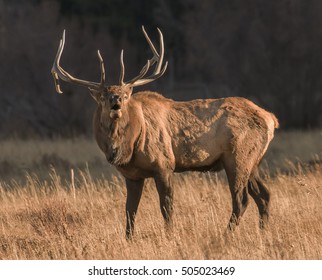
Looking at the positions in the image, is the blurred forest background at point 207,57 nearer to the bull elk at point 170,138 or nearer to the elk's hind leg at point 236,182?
the bull elk at point 170,138

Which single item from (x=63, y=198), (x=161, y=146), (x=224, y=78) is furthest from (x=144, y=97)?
(x=224, y=78)

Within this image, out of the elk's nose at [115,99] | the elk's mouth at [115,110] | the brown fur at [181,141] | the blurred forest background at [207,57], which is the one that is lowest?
the blurred forest background at [207,57]

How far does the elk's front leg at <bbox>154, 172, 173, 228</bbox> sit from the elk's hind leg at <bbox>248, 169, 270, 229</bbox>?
3.86ft

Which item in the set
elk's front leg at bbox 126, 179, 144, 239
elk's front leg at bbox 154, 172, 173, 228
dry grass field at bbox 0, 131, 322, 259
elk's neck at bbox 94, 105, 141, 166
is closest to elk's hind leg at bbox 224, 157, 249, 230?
dry grass field at bbox 0, 131, 322, 259

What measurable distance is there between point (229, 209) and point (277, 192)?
1250 mm

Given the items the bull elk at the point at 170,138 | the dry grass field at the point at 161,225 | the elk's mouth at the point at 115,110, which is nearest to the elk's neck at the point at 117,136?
the bull elk at the point at 170,138

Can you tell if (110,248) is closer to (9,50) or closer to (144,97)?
(144,97)

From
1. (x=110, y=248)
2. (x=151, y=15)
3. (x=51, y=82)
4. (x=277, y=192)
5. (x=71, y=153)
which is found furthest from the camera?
(x=151, y=15)

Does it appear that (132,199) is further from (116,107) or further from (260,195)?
(260,195)

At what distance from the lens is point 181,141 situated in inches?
427

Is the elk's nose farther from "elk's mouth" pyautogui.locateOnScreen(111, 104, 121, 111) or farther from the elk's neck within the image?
the elk's neck

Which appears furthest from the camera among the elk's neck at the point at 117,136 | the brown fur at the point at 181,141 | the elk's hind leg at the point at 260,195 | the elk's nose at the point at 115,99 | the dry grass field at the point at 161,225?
the elk's hind leg at the point at 260,195

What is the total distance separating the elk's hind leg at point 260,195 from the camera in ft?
36.6

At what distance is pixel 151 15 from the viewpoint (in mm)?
35531
